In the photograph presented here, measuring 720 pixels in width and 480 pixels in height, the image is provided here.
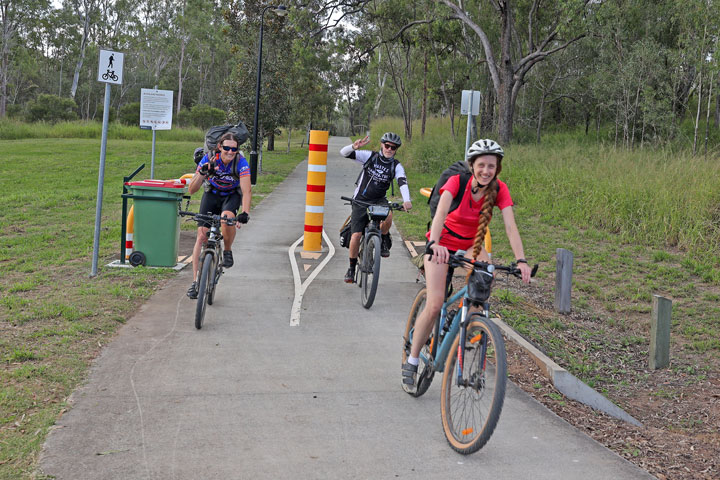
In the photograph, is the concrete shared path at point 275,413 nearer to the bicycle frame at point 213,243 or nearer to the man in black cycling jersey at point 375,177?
the bicycle frame at point 213,243

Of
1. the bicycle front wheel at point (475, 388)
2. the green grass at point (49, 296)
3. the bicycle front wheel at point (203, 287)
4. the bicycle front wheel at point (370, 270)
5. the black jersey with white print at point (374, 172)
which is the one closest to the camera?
the bicycle front wheel at point (475, 388)

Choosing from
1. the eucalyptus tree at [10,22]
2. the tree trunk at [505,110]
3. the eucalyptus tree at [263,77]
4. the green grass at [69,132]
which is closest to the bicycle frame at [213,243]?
the tree trunk at [505,110]

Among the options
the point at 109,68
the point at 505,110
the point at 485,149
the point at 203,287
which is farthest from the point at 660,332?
the point at 505,110

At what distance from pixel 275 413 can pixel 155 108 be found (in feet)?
43.4

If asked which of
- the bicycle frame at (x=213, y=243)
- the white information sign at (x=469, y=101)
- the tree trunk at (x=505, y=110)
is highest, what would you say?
the tree trunk at (x=505, y=110)

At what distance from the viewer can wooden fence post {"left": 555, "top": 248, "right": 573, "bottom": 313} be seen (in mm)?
8258

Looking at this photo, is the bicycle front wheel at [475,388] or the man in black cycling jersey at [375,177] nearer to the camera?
the bicycle front wheel at [475,388]

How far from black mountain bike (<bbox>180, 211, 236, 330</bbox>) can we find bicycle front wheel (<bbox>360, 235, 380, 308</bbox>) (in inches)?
65.4

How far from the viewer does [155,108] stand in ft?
54.7

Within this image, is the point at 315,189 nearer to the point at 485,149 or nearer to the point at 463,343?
the point at 485,149

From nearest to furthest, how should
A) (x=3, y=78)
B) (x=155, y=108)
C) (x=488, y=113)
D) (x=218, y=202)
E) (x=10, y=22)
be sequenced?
1. (x=218, y=202)
2. (x=155, y=108)
3. (x=488, y=113)
4. (x=3, y=78)
5. (x=10, y=22)

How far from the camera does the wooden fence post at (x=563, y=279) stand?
27.1 ft

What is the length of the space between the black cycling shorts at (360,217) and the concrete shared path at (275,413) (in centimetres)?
110

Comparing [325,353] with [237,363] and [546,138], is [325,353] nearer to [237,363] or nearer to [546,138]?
[237,363]
